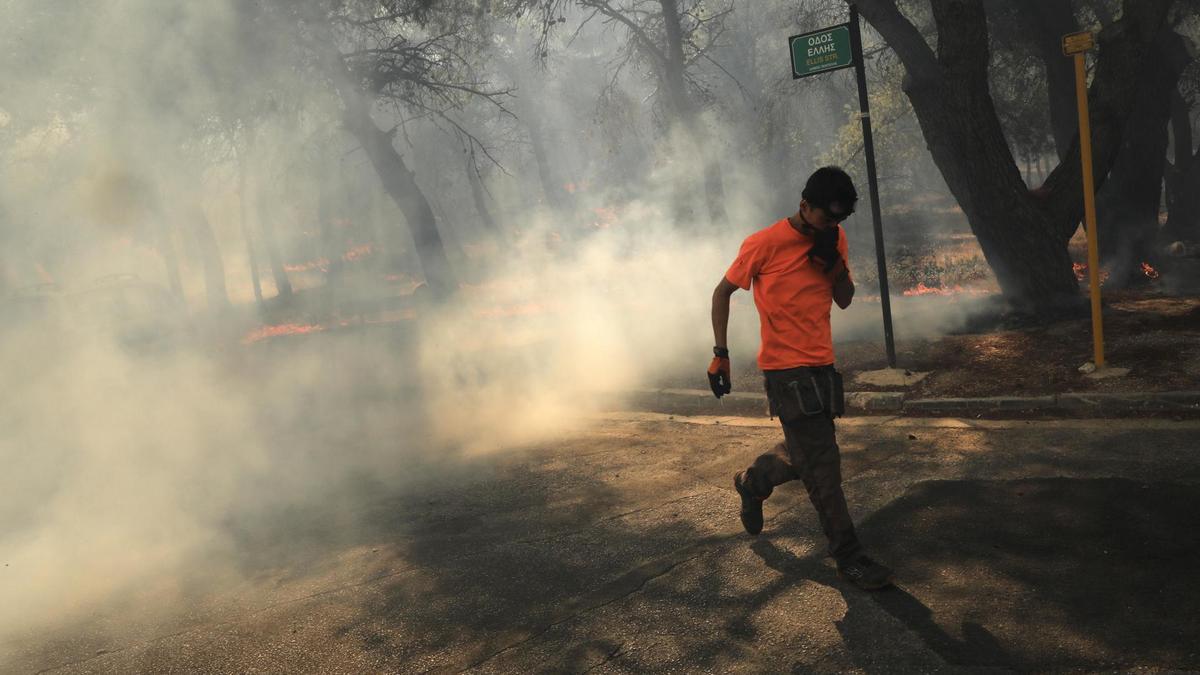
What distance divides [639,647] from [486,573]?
1.30 metres

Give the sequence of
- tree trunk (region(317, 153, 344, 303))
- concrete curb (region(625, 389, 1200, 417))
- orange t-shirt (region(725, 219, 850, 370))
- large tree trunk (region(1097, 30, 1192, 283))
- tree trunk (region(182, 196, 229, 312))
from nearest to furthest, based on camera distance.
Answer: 1. orange t-shirt (region(725, 219, 850, 370))
2. concrete curb (region(625, 389, 1200, 417))
3. large tree trunk (region(1097, 30, 1192, 283))
4. tree trunk (region(182, 196, 229, 312))
5. tree trunk (region(317, 153, 344, 303))

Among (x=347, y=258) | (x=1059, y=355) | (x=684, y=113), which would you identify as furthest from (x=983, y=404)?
(x=347, y=258)

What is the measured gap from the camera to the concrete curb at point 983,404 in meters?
6.16

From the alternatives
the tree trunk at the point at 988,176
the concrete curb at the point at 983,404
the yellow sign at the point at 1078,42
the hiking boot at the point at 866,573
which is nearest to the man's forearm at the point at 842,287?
the hiking boot at the point at 866,573

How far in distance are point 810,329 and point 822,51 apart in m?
4.01

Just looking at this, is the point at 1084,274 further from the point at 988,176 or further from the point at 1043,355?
the point at 1043,355

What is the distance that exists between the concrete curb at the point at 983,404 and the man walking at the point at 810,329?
112 inches

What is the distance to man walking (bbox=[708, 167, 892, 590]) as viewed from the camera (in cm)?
418

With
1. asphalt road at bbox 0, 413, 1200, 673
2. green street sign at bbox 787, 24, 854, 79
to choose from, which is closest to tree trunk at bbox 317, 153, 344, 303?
green street sign at bbox 787, 24, 854, 79

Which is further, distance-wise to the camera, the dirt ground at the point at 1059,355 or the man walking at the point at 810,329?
the dirt ground at the point at 1059,355

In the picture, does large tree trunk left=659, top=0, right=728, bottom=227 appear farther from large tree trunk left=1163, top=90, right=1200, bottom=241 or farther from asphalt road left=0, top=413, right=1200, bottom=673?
asphalt road left=0, top=413, right=1200, bottom=673

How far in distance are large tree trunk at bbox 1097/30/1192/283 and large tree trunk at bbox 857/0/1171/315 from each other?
12.1 ft

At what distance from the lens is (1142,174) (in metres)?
13.0

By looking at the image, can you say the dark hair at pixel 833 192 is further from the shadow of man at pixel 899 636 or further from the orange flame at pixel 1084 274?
the orange flame at pixel 1084 274
